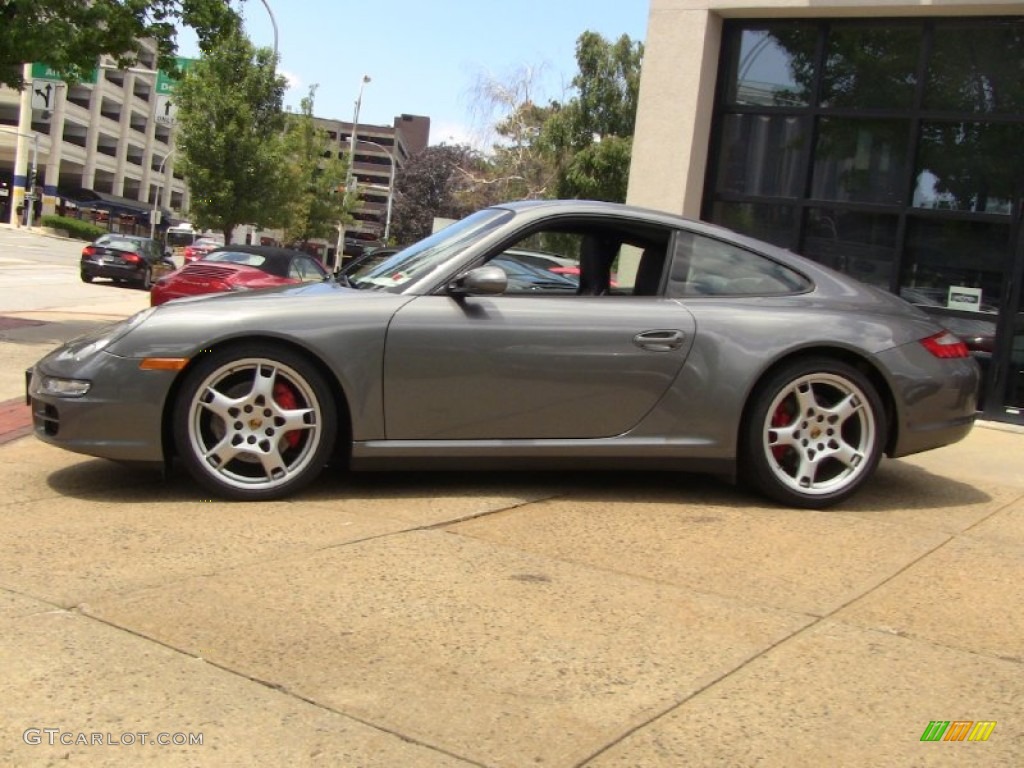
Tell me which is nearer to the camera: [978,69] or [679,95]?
[978,69]

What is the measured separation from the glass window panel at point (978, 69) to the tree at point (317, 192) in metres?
39.6

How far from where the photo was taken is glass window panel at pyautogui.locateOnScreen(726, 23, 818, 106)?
983 centimetres

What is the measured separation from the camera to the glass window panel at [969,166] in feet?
29.3

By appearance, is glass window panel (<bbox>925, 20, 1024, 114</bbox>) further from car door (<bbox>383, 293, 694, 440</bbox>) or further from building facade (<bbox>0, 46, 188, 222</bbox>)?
building facade (<bbox>0, 46, 188, 222</bbox>)

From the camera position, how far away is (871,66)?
31.4ft

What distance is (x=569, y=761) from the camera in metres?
2.51

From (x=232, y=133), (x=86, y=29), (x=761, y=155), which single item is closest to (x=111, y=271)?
(x=232, y=133)

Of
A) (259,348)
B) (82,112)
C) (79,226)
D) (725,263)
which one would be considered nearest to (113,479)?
(259,348)

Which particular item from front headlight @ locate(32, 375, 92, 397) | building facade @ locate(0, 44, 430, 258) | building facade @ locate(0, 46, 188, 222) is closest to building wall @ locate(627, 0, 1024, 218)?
front headlight @ locate(32, 375, 92, 397)

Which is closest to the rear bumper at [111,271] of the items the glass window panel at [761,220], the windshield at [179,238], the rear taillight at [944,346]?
the glass window panel at [761,220]

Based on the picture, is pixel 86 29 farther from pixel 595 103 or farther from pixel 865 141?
pixel 595 103

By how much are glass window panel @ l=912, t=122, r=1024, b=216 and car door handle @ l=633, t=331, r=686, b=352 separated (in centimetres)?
525

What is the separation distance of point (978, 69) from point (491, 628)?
780 centimetres

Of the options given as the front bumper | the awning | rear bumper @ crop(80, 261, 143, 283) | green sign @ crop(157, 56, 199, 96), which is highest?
green sign @ crop(157, 56, 199, 96)
